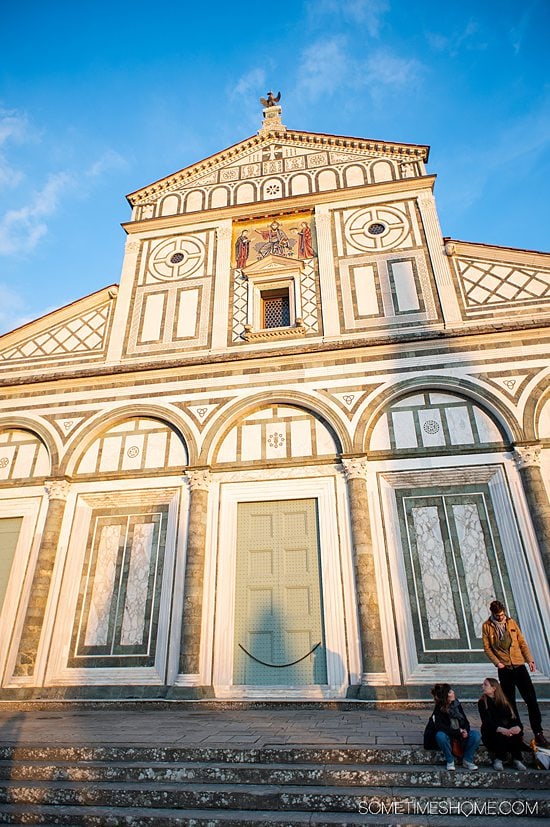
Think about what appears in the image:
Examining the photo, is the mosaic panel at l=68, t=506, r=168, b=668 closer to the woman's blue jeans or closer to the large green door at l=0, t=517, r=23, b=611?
the large green door at l=0, t=517, r=23, b=611

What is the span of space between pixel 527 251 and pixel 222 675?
1076 centimetres

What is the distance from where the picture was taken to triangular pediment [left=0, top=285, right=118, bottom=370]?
1304cm

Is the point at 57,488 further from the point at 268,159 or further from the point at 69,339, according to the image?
the point at 268,159

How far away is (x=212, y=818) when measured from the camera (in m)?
4.17

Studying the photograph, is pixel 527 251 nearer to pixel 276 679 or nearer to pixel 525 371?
pixel 525 371

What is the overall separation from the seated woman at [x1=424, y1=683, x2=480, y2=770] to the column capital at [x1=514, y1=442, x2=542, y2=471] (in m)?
5.53

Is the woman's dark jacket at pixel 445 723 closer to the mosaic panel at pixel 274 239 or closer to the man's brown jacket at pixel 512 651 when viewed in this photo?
the man's brown jacket at pixel 512 651

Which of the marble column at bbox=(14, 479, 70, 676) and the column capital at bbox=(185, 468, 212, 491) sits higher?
the column capital at bbox=(185, 468, 212, 491)

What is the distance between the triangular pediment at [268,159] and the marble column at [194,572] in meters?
9.24

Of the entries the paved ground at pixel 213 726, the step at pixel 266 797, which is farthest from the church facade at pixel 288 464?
the step at pixel 266 797

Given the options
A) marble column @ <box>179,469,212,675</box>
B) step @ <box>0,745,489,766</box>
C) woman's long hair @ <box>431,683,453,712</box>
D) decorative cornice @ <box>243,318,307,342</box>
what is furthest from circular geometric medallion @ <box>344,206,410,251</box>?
step @ <box>0,745,489,766</box>

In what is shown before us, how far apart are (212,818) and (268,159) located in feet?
50.7

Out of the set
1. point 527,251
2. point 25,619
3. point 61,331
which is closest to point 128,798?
point 25,619

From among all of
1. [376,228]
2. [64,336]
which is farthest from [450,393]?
[64,336]
